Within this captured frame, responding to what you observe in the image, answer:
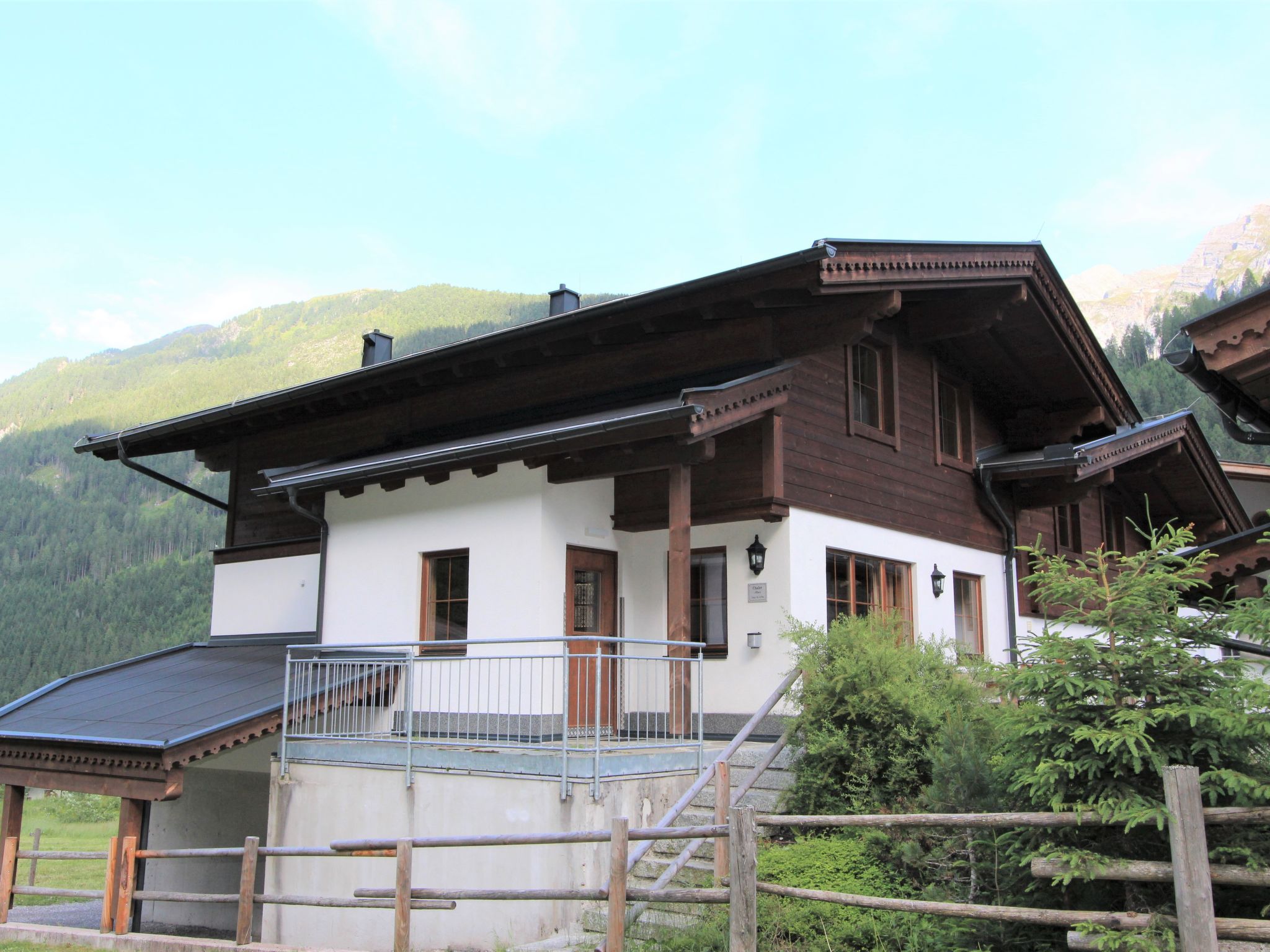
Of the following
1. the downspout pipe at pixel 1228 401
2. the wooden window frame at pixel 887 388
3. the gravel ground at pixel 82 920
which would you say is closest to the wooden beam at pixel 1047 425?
the wooden window frame at pixel 887 388

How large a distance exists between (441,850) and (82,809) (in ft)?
98.3

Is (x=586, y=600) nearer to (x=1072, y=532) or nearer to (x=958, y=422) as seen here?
(x=958, y=422)

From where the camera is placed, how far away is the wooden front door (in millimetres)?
11422

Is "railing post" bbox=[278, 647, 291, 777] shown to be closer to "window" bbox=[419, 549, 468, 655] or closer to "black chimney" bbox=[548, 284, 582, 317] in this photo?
"window" bbox=[419, 549, 468, 655]

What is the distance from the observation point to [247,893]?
927 centimetres

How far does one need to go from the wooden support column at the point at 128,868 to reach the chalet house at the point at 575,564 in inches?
2.2

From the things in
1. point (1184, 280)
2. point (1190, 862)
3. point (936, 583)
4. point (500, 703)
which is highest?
point (1184, 280)

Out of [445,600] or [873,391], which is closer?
[445,600]

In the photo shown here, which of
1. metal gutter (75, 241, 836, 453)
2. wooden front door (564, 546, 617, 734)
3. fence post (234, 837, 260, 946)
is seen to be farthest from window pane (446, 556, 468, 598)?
fence post (234, 837, 260, 946)

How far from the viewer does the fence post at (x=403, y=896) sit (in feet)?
25.7

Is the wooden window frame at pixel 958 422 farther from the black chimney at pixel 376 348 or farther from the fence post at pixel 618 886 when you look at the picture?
the black chimney at pixel 376 348

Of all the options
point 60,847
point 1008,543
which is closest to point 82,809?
point 60,847

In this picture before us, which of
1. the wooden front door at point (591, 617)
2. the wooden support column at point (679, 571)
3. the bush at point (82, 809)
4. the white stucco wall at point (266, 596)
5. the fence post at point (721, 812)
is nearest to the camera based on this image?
the fence post at point (721, 812)

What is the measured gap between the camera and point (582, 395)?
13.1 meters
